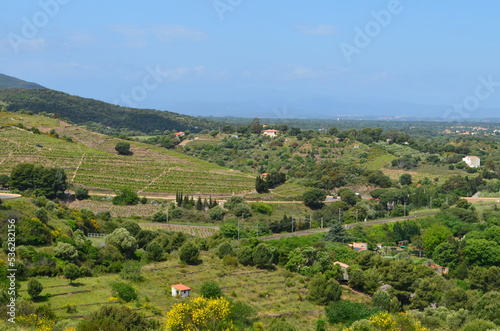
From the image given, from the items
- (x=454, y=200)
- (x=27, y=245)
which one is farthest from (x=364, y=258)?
(x=454, y=200)

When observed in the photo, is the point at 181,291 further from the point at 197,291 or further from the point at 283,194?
the point at 283,194

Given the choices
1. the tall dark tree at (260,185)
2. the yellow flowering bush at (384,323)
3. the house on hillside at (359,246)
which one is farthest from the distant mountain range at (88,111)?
the yellow flowering bush at (384,323)

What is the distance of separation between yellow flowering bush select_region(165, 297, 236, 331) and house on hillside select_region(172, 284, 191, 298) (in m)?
6.67

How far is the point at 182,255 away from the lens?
33.0m

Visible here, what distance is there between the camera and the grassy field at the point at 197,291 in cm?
2372

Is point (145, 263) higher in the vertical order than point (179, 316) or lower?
lower

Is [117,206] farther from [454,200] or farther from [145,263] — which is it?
[454,200]

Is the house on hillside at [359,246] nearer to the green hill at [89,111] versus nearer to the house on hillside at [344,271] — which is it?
the house on hillside at [344,271]

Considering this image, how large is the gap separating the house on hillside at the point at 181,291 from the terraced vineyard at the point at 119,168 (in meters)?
33.3

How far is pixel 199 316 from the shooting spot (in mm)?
18891

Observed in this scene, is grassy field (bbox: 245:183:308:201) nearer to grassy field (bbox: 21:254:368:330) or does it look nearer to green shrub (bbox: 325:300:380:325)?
grassy field (bbox: 21:254:368:330)

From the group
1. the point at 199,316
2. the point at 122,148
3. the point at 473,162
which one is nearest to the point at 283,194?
the point at 122,148

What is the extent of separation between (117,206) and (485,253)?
34.1 m

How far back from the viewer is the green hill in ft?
445
